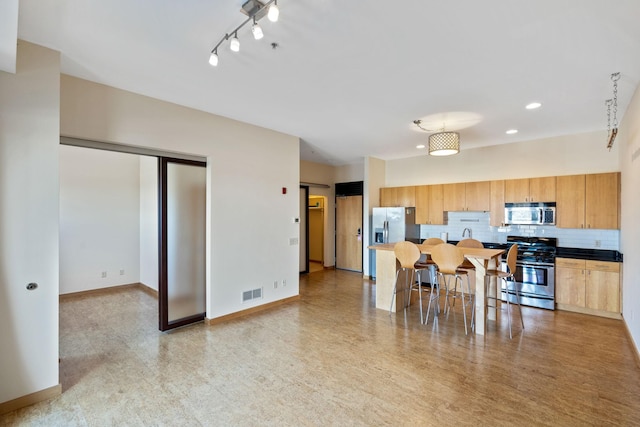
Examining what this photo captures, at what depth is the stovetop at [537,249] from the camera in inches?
186

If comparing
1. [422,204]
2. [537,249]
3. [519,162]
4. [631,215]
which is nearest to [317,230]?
[422,204]

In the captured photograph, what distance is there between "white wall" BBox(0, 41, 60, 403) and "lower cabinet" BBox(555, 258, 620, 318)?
630cm

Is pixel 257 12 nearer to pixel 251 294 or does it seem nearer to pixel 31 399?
pixel 31 399

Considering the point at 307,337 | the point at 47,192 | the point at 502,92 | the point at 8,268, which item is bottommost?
the point at 307,337

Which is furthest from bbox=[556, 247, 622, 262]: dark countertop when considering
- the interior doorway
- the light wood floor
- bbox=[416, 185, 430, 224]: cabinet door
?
the interior doorway

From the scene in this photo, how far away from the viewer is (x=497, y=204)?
17.5ft

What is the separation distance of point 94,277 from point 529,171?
8188 mm

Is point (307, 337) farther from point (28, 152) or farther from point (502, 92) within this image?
point (502, 92)

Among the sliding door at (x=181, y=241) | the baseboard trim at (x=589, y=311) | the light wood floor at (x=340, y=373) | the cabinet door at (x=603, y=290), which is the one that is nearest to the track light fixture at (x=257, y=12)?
the sliding door at (x=181, y=241)

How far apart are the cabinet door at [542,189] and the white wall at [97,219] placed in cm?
739

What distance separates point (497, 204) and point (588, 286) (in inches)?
68.6

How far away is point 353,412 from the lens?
225 centimetres

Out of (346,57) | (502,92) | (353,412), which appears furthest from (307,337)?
(502,92)

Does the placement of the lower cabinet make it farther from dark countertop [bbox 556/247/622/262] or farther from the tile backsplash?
the tile backsplash
